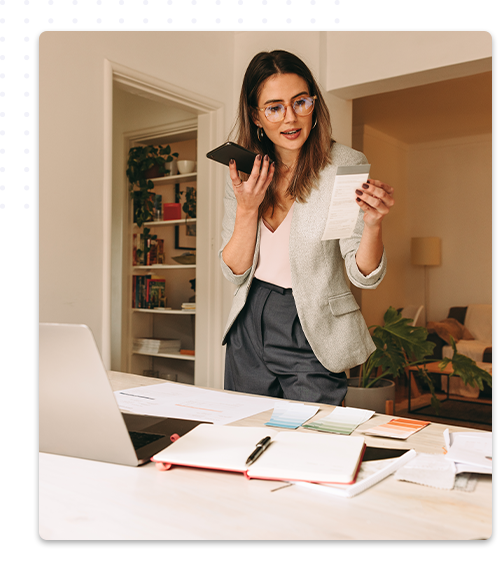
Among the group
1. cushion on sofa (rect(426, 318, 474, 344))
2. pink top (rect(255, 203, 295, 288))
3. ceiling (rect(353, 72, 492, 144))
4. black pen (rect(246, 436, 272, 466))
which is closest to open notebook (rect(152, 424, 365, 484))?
black pen (rect(246, 436, 272, 466))

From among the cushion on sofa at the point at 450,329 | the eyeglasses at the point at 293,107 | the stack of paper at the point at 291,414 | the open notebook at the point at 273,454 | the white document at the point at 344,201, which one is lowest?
the cushion on sofa at the point at 450,329

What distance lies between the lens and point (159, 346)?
14.8 feet

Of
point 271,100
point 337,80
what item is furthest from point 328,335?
point 337,80

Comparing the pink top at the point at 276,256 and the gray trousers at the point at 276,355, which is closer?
the gray trousers at the point at 276,355

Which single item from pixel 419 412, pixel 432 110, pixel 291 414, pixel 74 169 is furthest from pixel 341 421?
pixel 432 110

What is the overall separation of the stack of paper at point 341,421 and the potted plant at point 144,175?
12.3 ft

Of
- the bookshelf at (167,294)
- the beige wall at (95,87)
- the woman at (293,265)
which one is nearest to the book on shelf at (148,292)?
the bookshelf at (167,294)

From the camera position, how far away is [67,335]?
753 millimetres

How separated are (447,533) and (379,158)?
6.76m

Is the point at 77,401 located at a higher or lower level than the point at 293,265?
lower

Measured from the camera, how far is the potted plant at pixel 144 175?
453 cm

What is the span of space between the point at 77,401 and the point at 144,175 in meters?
4.04

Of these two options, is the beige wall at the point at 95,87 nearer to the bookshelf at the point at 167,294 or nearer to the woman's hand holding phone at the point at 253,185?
the woman's hand holding phone at the point at 253,185

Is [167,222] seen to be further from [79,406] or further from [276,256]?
[79,406]
